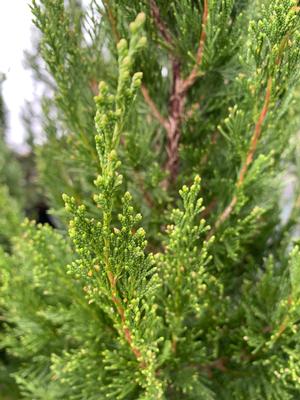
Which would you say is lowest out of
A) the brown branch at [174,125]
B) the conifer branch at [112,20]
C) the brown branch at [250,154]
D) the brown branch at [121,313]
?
the brown branch at [121,313]

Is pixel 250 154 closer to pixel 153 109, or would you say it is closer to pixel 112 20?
pixel 153 109

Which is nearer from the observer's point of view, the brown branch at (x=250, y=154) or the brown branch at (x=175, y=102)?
the brown branch at (x=250, y=154)

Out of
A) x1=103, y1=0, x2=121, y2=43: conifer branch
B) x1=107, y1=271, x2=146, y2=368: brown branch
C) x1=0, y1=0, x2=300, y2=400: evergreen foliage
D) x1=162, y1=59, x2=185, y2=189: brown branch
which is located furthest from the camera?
x1=162, y1=59, x2=185, y2=189: brown branch

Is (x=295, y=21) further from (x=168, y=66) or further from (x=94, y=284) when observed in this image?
(x=94, y=284)

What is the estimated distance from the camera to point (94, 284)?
949 mm

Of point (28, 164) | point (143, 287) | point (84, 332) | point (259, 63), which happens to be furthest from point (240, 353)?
point (28, 164)

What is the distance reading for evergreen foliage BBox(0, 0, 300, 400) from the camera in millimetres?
1067

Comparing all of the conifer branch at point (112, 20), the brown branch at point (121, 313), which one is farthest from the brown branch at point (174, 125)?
the brown branch at point (121, 313)

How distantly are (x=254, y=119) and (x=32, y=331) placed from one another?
3.53 ft

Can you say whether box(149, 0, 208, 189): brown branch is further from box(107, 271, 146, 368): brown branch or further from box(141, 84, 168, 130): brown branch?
box(107, 271, 146, 368): brown branch

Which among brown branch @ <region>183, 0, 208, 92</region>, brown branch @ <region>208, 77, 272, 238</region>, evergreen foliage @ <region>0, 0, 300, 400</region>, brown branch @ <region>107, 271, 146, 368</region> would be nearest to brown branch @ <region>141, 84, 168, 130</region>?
evergreen foliage @ <region>0, 0, 300, 400</region>

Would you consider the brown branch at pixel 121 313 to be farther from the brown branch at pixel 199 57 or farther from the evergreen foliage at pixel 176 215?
the brown branch at pixel 199 57

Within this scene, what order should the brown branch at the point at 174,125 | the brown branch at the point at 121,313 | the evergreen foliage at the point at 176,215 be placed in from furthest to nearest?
the brown branch at the point at 174,125, the evergreen foliage at the point at 176,215, the brown branch at the point at 121,313

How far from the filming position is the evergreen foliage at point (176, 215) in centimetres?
107
